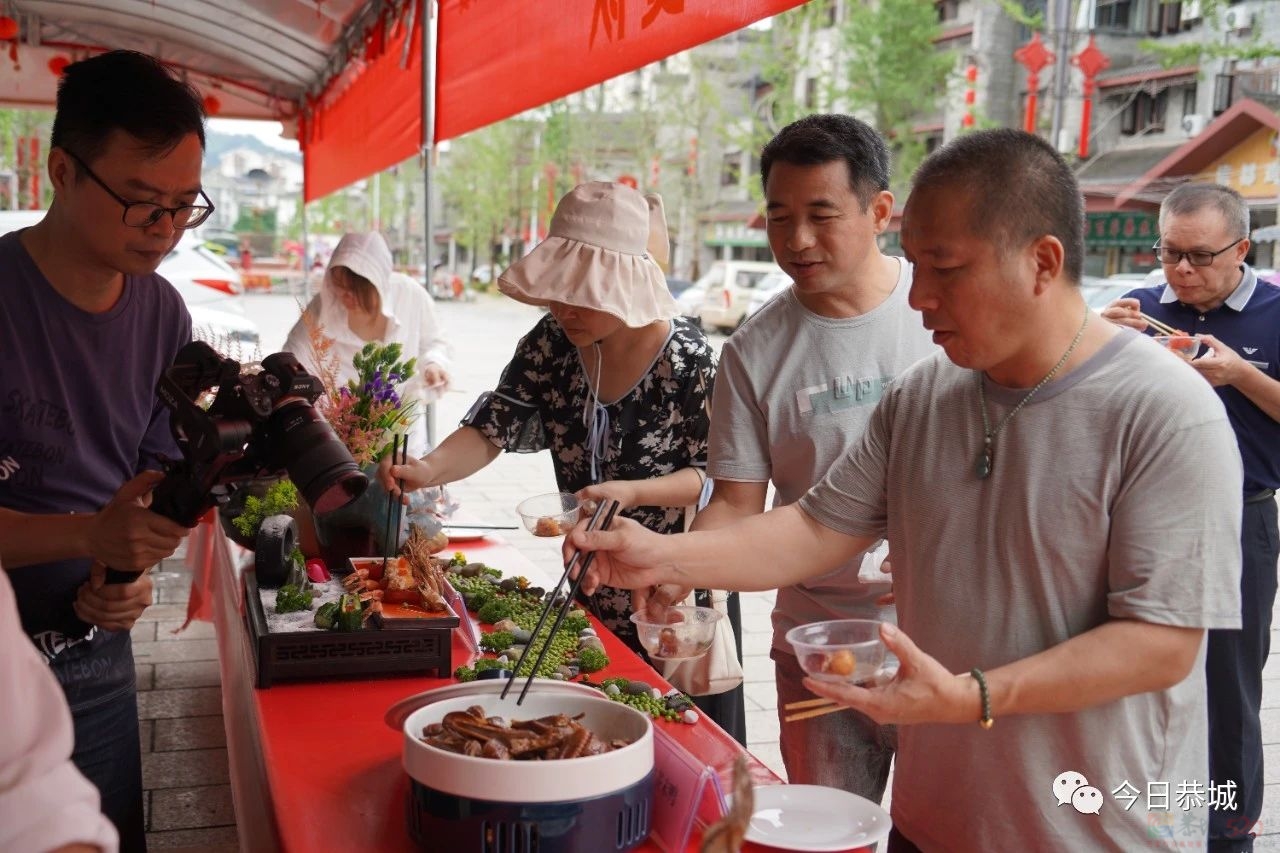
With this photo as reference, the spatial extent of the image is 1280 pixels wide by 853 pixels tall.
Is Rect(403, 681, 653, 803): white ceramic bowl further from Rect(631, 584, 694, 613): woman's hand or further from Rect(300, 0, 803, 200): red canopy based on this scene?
Rect(300, 0, 803, 200): red canopy

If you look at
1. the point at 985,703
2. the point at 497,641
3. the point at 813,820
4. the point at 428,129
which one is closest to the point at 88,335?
the point at 497,641

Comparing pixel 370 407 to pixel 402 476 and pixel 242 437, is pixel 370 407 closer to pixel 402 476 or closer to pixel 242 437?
pixel 402 476

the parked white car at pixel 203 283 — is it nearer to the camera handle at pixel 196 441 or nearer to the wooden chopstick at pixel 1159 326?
the wooden chopstick at pixel 1159 326

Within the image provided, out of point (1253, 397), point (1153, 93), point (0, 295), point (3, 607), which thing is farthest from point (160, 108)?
point (1153, 93)

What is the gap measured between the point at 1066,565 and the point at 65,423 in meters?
1.62

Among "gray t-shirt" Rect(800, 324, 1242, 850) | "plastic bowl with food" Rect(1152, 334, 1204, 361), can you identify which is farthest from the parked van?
"gray t-shirt" Rect(800, 324, 1242, 850)

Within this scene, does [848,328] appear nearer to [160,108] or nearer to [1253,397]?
[160,108]

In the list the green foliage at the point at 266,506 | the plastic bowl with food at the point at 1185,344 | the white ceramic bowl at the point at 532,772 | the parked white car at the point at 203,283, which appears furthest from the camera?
the parked white car at the point at 203,283

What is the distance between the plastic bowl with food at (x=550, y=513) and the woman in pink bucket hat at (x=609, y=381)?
0.30 ft

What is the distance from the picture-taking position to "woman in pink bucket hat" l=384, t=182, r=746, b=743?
269 cm

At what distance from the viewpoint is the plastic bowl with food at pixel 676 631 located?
6.51 ft

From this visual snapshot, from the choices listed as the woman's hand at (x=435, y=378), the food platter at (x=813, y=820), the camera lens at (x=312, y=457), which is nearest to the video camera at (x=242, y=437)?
the camera lens at (x=312, y=457)

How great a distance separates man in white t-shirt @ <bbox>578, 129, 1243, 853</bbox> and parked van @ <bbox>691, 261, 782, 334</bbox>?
22028 mm

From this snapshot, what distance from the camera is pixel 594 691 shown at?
1.87 metres
